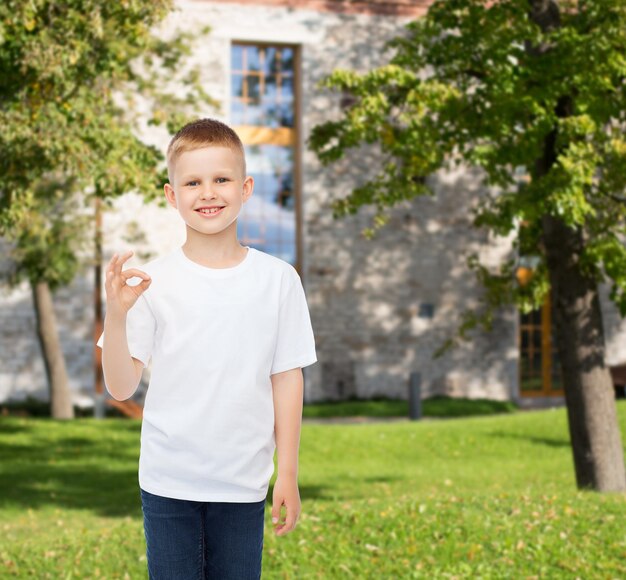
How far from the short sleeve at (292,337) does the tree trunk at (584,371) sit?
24.2 feet

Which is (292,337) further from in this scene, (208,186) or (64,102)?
(64,102)

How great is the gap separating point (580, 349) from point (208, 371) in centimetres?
765

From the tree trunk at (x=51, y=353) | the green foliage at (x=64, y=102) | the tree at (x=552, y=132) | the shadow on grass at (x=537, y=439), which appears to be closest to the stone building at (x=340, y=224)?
the tree trunk at (x=51, y=353)

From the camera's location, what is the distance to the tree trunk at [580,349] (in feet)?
31.8

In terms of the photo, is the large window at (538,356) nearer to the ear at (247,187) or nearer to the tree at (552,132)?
the tree at (552,132)

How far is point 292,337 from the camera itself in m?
2.88

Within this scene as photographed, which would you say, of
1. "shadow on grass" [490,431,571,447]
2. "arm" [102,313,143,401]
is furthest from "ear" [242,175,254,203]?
"shadow on grass" [490,431,571,447]

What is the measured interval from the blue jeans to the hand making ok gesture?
1.86 feet

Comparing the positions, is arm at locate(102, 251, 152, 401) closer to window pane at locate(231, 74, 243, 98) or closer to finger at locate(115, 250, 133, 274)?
finger at locate(115, 250, 133, 274)

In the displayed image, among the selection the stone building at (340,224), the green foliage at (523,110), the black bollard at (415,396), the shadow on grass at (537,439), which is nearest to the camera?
the green foliage at (523,110)

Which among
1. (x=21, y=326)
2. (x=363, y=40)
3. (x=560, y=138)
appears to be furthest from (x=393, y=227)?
(x=560, y=138)

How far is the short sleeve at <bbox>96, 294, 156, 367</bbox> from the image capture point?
281cm

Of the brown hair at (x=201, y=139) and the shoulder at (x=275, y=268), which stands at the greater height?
the brown hair at (x=201, y=139)

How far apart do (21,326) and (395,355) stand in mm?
9174
